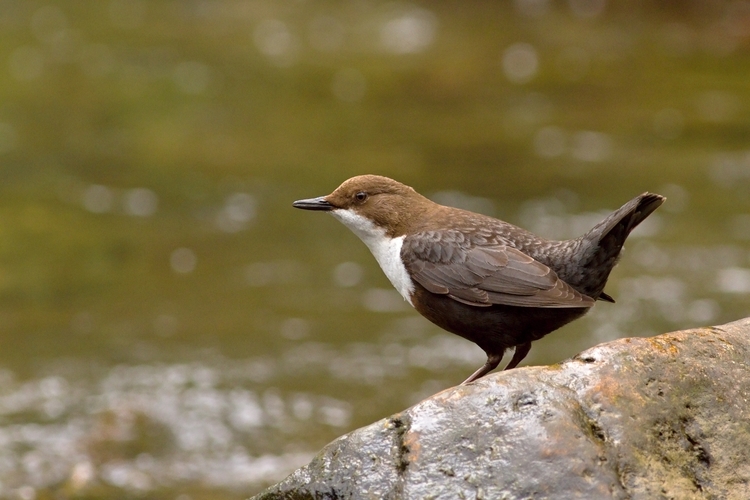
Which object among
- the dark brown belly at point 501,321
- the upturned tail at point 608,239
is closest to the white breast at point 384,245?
the dark brown belly at point 501,321

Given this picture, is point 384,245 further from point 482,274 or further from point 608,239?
point 608,239

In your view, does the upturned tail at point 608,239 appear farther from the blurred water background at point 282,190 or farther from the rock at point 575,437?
the blurred water background at point 282,190

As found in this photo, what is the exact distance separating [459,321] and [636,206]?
2.56 feet

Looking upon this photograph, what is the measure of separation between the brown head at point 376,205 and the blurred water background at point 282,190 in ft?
6.27

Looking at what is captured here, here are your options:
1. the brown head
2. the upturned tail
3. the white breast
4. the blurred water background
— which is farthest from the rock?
the blurred water background

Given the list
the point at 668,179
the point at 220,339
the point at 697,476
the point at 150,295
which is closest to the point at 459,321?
the point at 697,476

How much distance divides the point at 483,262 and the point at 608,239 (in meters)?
0.51

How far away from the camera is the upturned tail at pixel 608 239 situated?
325 cm

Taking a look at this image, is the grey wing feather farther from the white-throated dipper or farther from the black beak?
the black beak

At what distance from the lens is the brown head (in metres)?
3.92

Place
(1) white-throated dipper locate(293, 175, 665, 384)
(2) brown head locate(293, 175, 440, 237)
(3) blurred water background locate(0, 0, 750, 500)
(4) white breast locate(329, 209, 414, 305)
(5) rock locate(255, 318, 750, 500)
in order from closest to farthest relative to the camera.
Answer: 1. (5) rock locate(255, 318, 750, 500)
2. (1) white-throated dipper locate(293, 175, 665, 384)
3. (4) white breast locate(329, 209, 414, 305)
4. (2) brown head locate(293, 175, 440, 237)
5. (3) blurred water background locate(0, 0, 750, 500)

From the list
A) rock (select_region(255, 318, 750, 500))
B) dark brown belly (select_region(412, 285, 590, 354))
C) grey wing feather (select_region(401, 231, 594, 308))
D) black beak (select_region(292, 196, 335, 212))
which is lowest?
rock (select_region(255, 318, 750, 500))

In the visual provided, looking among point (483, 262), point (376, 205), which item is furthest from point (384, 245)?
point (483, 262)

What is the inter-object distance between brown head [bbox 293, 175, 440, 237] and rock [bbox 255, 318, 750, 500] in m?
1.22
